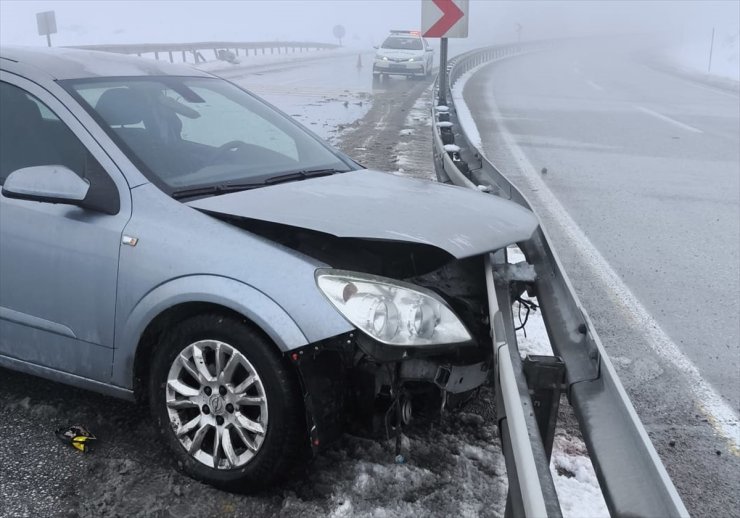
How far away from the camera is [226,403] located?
2742 millimetres

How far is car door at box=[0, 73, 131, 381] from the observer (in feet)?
9.70

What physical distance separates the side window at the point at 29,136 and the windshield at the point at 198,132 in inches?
7.1

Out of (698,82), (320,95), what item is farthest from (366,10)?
(320,95)

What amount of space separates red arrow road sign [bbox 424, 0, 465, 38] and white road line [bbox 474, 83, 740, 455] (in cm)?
406

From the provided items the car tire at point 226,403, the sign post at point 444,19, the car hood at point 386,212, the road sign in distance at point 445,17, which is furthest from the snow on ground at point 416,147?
the car tire at point 226,403

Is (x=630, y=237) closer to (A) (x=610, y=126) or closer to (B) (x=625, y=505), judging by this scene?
(B) (x=625, y=505)

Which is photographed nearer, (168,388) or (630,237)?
(168,388)

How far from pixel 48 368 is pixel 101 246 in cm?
65

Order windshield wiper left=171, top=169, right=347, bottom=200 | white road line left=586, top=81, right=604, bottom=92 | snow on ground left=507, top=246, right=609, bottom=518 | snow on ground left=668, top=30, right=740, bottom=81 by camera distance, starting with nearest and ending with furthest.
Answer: snow on ground left=507, top=246, right=609, bottom=518, windshield wiper left=171, top=169, right=347, bottom=200, white road line left=586, top=81, right=604, bottom=92, snow on ground left=668, top=30, right=740, bottom=81

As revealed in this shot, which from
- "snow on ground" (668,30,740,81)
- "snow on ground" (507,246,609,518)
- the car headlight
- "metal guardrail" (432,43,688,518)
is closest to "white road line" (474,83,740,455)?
"snow on ground" (507,246,609,518)

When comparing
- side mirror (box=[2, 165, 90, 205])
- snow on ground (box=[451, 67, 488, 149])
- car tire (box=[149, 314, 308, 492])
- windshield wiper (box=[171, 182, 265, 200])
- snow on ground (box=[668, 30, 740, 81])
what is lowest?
snow on ground (box=[668, 30, 740, 81])

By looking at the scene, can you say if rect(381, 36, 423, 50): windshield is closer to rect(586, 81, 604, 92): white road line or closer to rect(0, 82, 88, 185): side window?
rect(586, 81, 604, 92): white road line

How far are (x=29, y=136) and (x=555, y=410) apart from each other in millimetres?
2651

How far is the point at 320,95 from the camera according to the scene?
64.4 ft
